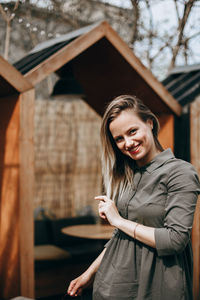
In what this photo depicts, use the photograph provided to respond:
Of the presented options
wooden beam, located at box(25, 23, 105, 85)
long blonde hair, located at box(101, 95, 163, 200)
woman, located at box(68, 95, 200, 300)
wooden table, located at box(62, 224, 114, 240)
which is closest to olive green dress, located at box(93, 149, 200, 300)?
woman, located at box(68, 95, 200, 300)

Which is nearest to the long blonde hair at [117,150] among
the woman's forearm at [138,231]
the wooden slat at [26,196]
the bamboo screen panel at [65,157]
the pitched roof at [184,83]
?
the woman's forearm at [138,231]

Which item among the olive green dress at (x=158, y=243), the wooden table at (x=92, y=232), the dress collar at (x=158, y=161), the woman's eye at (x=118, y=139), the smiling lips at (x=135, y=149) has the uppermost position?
the woman's eye at (x=118, y=139)

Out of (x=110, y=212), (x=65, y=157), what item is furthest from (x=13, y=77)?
(x=65, y=157)

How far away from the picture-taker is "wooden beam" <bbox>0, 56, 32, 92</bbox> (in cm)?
355

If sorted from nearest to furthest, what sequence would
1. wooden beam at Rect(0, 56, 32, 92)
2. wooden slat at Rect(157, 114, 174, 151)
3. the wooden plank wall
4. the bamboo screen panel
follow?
1. wooden beam at Rect(0, 56, 32, 92)
2. the wooden plank wall
3. wooden slat at Rect(157, 114, 174, 151)
4. the bamboo screen panel

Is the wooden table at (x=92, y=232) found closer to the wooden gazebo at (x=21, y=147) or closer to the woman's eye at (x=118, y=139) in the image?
the wooden gazebo at (x=21, y=147)

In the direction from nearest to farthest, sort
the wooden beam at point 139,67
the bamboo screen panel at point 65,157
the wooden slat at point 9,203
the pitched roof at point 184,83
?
the wooden slat at point 9,203, the wooden beam at point 139,67, the pitched roof at point 184,83, the bamboo screen panel at point 65,157

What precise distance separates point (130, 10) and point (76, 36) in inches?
190

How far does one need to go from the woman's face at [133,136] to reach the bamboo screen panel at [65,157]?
216 inches

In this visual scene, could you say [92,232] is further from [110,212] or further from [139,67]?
[110,212]

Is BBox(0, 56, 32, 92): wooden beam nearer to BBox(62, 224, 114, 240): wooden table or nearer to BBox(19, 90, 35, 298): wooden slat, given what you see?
BBox(19, 90, 35, 298): wooden slat

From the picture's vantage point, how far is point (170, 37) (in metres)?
7.98

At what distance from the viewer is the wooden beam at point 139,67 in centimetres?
416

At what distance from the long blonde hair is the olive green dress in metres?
0.11
